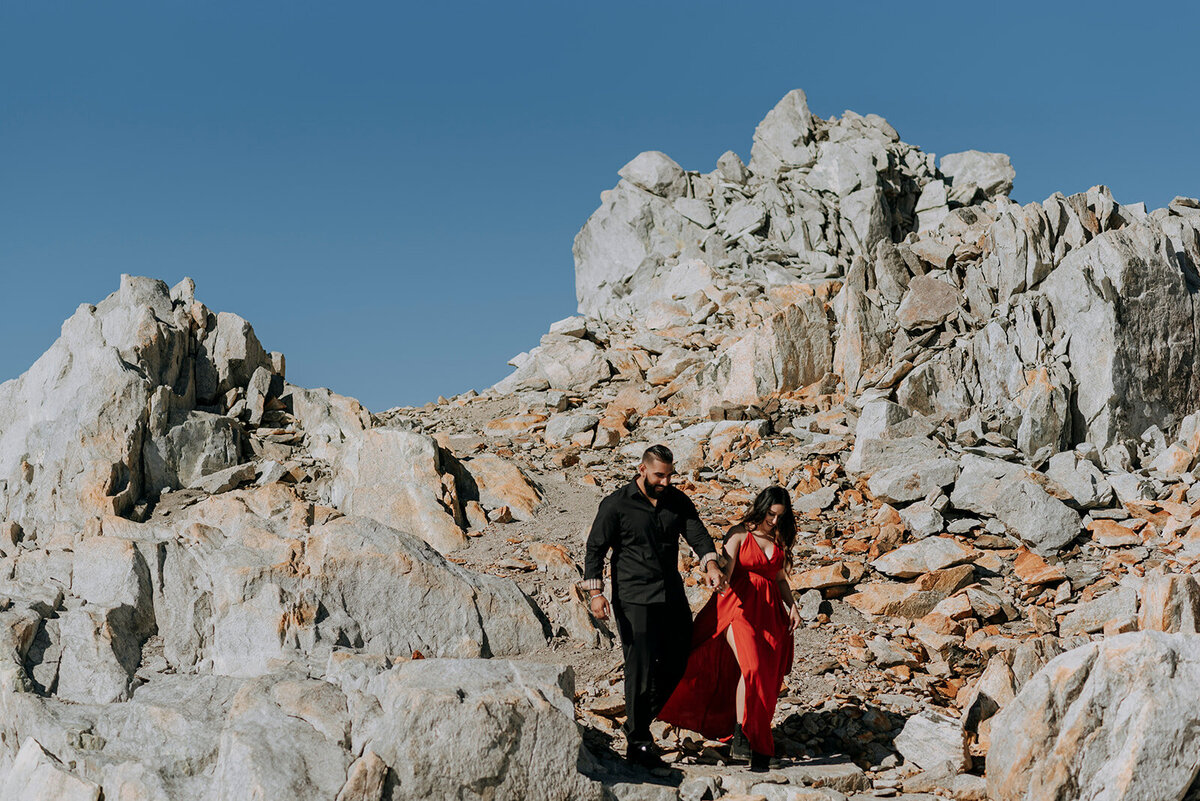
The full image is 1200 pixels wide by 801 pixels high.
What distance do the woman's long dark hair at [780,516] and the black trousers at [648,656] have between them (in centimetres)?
91

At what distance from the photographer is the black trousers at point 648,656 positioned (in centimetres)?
733

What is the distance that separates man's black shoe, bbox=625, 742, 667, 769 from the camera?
7223 millimetres

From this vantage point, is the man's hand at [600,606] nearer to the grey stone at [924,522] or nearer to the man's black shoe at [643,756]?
the man's black shoe at [643,756]

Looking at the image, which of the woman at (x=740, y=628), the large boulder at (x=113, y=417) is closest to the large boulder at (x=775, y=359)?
the large boulder at (x=113, y=417)

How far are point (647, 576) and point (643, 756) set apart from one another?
1.34 meters

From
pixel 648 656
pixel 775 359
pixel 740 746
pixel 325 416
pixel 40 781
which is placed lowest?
pixel 740 746

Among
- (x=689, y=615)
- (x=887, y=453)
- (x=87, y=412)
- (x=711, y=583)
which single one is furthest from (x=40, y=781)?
(x=887, y=453)

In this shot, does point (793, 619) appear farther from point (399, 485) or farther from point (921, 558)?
point (399, 485)

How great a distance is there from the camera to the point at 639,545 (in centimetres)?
748

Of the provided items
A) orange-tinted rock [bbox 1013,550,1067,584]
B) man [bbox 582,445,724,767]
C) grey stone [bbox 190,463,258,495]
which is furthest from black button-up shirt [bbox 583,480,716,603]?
grey stone [bbox 190,463,258,495]

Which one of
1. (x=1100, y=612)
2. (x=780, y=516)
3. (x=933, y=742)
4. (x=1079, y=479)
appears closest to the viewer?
(x=933, y=742)

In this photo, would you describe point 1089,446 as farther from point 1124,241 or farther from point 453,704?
point 453,704

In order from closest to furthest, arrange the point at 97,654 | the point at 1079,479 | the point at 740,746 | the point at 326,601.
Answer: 1. the point at 740,746
2. the point at 97,654
3. the point at 326,601
4. the point at 1079,479

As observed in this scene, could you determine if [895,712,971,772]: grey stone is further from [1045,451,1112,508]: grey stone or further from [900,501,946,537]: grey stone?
[1045,451,1112,508]: grey stone
